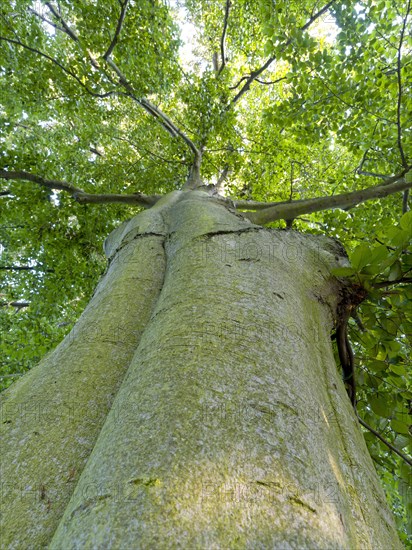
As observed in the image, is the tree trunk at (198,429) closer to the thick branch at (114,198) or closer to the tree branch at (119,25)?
the thick branch at (114,198)

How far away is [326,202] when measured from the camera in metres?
2.74

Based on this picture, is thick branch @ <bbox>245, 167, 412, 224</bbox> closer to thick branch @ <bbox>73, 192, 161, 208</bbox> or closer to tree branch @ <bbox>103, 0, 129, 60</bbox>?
thick branch @ <bbox>73, 192, 161, 208</bbox>

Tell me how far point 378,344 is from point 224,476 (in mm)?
1531

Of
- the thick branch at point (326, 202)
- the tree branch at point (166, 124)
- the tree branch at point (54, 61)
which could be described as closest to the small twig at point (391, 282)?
the thick branch at point (326, 202)

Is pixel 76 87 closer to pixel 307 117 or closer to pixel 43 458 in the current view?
pixel 307 117

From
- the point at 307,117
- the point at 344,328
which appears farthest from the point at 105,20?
the point at 344,328

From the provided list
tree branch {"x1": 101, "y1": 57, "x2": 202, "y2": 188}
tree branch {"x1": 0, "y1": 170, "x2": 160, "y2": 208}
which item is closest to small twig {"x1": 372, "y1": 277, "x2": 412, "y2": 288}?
tree branch {"x1": 0, "y1": 170, "x2": 160, "y2": 208}

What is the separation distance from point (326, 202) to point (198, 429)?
2.42 metres

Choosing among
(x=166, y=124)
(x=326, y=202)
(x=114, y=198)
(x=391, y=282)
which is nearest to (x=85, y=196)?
(x=114, y=198)

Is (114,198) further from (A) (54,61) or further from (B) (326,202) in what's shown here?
(B) (326,202)

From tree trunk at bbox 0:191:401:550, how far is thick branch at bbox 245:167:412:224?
1.37 metres

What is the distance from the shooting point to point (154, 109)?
16.7 ft

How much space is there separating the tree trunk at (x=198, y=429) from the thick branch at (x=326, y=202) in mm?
1369

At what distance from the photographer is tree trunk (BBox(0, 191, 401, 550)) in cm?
57
